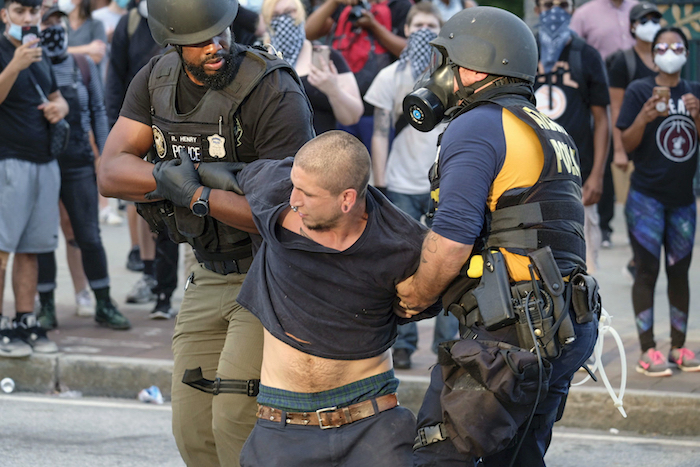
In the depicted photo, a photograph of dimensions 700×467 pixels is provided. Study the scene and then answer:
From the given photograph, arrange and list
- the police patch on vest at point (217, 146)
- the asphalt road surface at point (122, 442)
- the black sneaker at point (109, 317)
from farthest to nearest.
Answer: the black sneaker at point (109, 317) < the asphalt road surface at point (122, 442) < the police patch on vest at point (217, 146)

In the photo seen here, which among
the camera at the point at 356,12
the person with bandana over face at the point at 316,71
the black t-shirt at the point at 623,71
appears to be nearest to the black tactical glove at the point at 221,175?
the person with bandana over face at the point at 316,71

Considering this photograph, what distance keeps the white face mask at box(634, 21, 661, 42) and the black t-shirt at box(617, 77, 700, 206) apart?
1.57 m

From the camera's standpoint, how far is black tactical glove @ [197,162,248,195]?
3.72 m

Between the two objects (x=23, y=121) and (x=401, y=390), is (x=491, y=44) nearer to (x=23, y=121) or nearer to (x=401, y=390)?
(x=401, y=390)

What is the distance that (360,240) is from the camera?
327 cm

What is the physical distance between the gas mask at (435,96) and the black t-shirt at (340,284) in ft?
1.33

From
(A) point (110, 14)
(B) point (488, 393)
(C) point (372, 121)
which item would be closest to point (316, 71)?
(C) point (372, 121)

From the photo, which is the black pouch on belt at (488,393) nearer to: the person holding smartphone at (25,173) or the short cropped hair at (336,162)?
the short cropped hair at (336,162)

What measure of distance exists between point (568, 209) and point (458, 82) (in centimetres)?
60

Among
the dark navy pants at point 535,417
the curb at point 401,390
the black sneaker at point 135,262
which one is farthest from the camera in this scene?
the black sneaker at point 135,262

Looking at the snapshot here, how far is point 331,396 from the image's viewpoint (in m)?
3.30

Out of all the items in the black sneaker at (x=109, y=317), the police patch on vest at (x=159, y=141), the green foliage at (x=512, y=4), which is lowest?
the green foliage at (x=512, y=4)

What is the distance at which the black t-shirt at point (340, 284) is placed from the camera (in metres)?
3.28

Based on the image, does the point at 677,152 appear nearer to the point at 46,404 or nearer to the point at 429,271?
the point at 429,271
